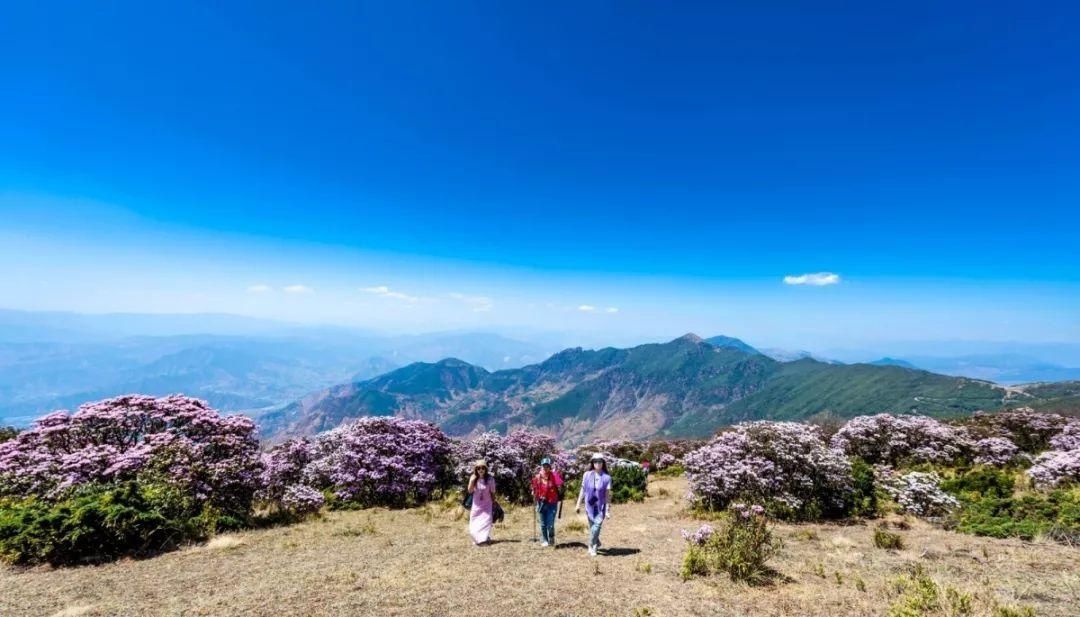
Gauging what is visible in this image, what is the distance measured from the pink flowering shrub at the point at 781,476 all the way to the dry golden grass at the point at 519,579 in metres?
2.99

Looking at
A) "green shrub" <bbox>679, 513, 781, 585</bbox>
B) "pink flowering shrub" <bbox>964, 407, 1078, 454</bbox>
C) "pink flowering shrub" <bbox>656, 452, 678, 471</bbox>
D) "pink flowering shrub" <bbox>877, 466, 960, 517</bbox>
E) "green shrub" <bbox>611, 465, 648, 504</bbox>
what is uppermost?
"pink flowering shrub" <bbox>964, 407, 1078, 454</bbox>

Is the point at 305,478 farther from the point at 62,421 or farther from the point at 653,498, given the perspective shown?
the point at 653,498

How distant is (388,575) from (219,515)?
8.75m

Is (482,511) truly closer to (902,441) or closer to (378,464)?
(378,464)

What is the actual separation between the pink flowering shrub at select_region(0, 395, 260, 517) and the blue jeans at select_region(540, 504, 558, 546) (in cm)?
1070

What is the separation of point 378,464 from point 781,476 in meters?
16.4

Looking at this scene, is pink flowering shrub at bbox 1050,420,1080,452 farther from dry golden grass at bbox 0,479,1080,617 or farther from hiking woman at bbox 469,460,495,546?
hiking woman at bbox 469,460,495,546

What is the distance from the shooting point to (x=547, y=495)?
515 inches

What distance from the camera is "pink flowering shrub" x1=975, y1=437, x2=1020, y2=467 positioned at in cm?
2633

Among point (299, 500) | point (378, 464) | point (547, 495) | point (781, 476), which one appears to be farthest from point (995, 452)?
point (299, 500)

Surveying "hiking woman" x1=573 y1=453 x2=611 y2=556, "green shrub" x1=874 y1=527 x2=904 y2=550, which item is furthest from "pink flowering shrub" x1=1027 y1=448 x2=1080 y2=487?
"hiking woman" x1=573 y1=453 x2=611 y2=556

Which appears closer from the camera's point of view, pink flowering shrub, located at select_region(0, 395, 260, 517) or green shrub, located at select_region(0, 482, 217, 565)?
green shrub, located at select_region(0, 482, 217, 565)

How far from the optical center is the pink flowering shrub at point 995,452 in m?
26.3

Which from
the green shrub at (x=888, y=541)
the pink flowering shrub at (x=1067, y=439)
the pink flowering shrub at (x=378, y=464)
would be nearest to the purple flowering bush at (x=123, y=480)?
the pink flowering shrub at (x=378, y=464)
